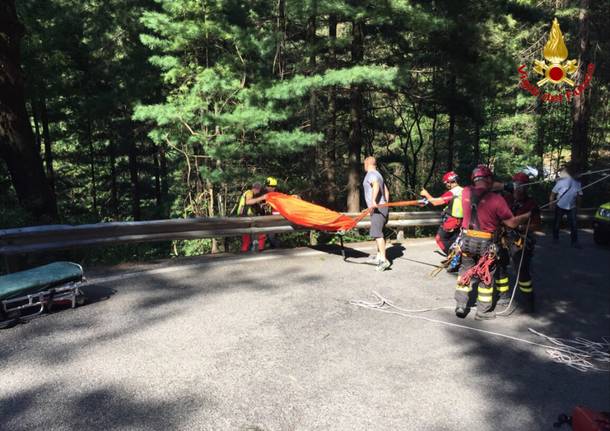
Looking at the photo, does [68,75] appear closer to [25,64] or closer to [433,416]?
[25,64]

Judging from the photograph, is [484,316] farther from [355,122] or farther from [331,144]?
[331,144]

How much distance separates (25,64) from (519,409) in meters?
20.7

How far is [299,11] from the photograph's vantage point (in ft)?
41.0

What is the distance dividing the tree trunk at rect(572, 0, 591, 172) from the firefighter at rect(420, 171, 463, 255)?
11.4 meters

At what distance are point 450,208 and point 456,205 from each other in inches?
6.6

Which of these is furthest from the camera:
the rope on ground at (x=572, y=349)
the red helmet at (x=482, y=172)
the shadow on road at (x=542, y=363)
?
the red helmet at (x=482, y=172)

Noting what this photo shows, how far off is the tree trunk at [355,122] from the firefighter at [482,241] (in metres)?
8.90

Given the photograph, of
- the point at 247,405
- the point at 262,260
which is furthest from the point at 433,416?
the point at 262,260

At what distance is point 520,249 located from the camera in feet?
23.3

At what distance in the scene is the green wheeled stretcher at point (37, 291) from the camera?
5.43 metres

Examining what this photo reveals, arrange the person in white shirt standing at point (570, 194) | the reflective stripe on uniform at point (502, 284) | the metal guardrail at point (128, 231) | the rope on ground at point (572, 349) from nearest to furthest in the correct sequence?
the rope on ground at point (572, 349) → the reflective stripe on uniform at point (502, 284) → the metal guardrail at point (128, 231) → the person in white shirt standing at point (570, 194)

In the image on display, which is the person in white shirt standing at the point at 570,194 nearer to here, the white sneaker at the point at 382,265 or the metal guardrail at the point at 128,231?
the metal guardrail at the point at 128,231

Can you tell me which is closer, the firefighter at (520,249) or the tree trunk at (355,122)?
the firefighter at (520,249)

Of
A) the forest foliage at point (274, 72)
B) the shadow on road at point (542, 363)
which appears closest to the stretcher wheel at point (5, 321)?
the forest foliage at point (274, 72)
